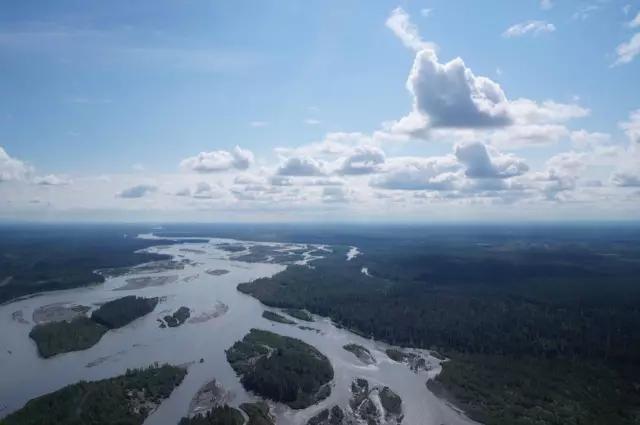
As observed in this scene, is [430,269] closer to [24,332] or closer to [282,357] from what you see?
[282,357]

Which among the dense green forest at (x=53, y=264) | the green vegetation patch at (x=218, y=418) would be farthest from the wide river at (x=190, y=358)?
the dense green forest at (x=53, y=264)

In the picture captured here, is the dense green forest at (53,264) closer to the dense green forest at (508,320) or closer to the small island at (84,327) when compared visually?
the small island at (84,327)

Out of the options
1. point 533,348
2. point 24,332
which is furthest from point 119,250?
point 533,348

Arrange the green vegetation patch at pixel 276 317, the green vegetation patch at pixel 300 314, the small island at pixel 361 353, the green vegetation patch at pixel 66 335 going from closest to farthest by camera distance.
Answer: the small island at pixel 361 353, the green vegetation patch at pixel 66 335, the green vegetation patch at pixel 276 317, the green vegetation patch at pixel 300 314

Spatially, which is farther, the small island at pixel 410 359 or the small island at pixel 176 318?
the small island at pixel 176 318

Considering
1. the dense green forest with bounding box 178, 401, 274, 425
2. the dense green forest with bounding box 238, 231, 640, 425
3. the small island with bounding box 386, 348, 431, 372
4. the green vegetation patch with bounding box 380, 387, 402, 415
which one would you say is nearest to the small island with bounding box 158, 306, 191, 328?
the dense green forest with bounding box 238, 231, 640, 425

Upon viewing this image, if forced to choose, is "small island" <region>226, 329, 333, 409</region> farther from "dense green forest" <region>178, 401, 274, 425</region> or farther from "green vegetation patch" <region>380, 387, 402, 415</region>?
"green vegetation patch" <region>380, 387, 402, 415</region>
